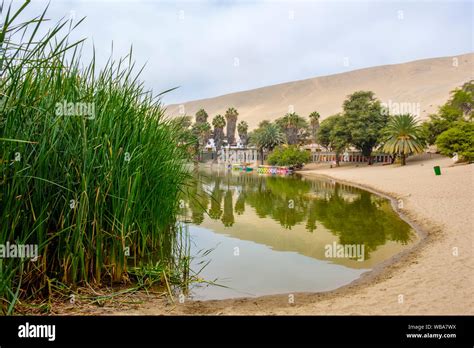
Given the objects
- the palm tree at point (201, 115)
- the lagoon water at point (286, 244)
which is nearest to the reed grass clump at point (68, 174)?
the lagoon water at point (286, 244)

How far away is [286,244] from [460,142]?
91.0 ft

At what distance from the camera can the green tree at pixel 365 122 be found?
49406 mm

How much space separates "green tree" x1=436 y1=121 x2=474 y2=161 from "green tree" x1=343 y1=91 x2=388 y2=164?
15.5 m

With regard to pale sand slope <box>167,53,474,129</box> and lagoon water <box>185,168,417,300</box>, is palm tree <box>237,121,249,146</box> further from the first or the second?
lagoon water <box>185,168,417,300</box>

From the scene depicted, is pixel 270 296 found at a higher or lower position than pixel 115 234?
lower

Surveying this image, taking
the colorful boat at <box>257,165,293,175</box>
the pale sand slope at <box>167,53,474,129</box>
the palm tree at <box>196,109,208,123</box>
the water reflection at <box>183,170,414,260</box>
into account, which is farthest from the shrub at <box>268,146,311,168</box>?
the pale sand slope at <box>167,53,474,129</box>

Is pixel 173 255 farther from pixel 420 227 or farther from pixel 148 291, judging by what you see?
pixel 420 227

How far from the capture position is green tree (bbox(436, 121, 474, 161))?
3069cm

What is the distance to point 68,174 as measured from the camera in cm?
450

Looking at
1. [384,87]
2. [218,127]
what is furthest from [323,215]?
[384,87]

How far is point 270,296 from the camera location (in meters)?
6.33

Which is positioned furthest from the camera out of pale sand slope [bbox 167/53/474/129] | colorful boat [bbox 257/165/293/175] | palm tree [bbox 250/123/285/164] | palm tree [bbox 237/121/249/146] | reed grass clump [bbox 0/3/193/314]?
pale sand slope [bbox 167/53/474/129]

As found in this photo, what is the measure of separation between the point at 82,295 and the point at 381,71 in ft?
653
